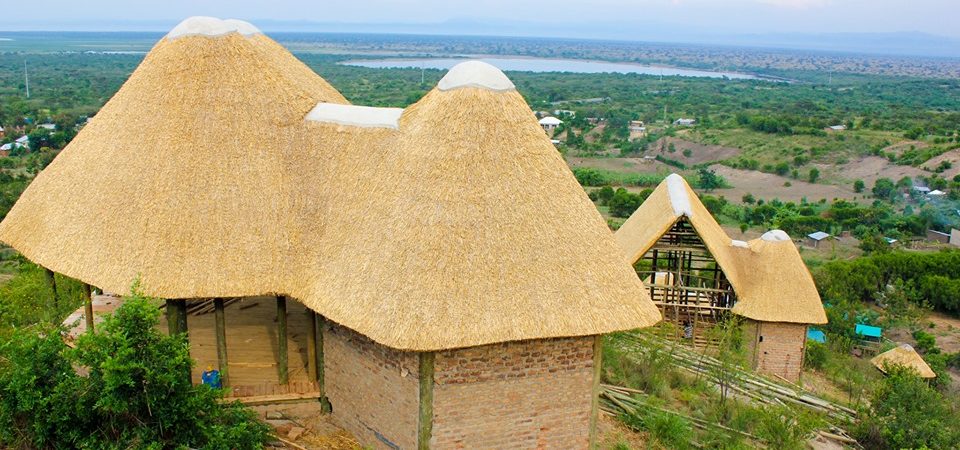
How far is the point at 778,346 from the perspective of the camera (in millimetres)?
22000

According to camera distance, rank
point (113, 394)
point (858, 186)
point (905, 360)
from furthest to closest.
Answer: point (858, 186) → point (905, 360) → point (113, 394)

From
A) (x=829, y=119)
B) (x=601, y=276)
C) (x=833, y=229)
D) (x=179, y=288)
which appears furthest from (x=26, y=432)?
(x=829, y=119)

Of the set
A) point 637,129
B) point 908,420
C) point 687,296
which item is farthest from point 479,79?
point 637,129

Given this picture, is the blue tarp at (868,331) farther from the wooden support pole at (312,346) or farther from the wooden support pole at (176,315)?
the wooden support pole at (176,315)

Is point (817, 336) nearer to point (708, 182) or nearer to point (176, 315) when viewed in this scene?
point (176, 315)

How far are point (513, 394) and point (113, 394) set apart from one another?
220 inches

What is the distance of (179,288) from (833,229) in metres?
44.0

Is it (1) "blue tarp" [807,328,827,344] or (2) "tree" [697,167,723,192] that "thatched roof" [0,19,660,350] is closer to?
(1) "blue tarp" [807,328,827,344]

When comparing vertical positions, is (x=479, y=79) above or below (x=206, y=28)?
below

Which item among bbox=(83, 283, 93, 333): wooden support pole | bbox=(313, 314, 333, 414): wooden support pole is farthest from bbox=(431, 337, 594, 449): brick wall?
bbox=(83, 283, 93, 333): wooden support pole

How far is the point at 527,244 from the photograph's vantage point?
37.1 ft

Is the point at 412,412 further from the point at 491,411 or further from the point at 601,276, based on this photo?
the point at 601,276

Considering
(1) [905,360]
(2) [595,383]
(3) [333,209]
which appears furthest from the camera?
(1) [905,360]

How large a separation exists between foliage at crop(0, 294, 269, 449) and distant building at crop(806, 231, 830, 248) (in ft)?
134
